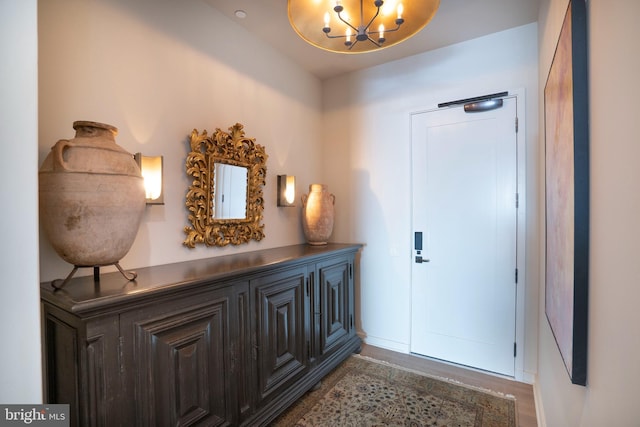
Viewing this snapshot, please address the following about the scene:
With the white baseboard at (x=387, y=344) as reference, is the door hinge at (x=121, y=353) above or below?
above

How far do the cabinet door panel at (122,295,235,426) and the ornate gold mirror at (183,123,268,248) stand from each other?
69 cm

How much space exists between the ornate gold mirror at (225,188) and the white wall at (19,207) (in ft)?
3.55

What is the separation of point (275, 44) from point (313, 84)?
725 millimetres

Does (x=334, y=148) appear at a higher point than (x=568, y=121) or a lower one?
higher

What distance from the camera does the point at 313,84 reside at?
3.46 meters

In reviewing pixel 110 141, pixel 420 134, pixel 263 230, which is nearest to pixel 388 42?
pixel 420 134

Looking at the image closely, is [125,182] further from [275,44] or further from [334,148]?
[334,148]

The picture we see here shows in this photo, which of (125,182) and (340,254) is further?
(340,254)

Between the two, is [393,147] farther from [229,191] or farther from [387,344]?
[387,344]

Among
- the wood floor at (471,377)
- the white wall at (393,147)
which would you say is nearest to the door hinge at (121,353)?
the wood floor at (471,377)

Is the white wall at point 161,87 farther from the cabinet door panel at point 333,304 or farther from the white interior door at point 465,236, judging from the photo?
the white interior door at point 465,236

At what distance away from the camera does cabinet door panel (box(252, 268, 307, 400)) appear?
1.92 m

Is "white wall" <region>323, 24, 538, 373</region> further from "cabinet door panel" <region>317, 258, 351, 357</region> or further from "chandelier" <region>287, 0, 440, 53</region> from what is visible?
"chandelier" <region>287, 0, 440, 53</region>

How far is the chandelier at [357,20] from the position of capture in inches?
62.9
